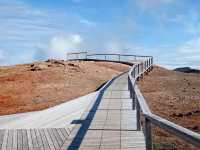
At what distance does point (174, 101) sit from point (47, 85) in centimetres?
1204

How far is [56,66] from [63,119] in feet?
95.5

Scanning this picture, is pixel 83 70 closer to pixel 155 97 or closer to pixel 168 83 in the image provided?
pixel 168 83

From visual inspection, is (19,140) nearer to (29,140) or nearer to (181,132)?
(29,140)

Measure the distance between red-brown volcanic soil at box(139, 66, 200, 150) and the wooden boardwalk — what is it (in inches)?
64.1

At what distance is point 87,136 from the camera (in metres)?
11.8

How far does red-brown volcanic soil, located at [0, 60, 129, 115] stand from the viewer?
1037 inches

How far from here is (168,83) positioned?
36.0m

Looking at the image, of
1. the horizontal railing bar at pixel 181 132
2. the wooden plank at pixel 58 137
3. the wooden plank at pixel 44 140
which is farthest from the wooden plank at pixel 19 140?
the horizontal railing bar at pixel 181 132

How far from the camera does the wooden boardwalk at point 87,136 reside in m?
10.7

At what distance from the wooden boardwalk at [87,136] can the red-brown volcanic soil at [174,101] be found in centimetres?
163

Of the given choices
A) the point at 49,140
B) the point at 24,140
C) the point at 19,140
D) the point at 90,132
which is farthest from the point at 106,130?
the point at 19,140

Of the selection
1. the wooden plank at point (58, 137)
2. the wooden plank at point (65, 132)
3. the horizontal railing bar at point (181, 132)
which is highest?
the horizontal railing bar at point (181, 132)

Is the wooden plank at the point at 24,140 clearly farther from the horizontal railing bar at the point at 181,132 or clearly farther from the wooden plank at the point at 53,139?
the horizontal railing bar at the point at 181,132

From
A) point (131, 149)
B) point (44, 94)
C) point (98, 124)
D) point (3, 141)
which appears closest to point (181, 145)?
point (98, 124)
